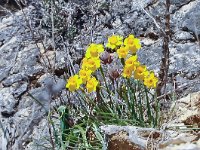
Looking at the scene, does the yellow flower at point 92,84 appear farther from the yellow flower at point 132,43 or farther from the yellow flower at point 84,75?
the yellow flower at point 132,43

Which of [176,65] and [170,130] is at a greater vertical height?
[176,65]

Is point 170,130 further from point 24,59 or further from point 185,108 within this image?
point 24,59

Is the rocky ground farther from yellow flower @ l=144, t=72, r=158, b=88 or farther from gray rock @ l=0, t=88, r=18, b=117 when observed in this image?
yellow flower @ l=144, t=72, r=158, b=88

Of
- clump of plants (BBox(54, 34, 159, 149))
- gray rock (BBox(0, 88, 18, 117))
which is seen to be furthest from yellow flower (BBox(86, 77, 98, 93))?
gray rock (BBox(0, 88, 18, 117))

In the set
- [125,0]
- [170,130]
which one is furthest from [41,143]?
[125,0]

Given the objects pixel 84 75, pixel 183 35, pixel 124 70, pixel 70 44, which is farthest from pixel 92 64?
pixel 70 44
